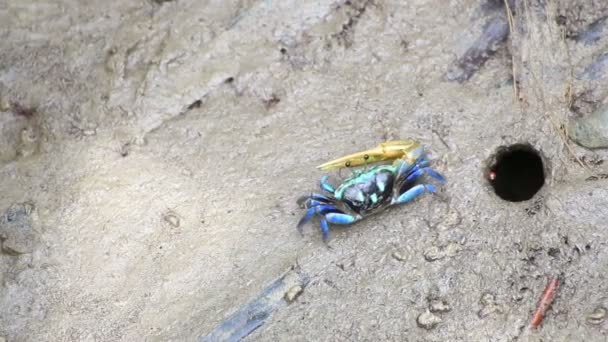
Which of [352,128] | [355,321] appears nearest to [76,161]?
[352,128]

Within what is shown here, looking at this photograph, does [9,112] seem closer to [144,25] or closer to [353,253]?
[144,25]

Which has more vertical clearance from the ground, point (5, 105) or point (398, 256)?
point (5, 105)

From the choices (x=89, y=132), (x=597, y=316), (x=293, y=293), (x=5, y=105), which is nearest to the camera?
(x=597, y=316)

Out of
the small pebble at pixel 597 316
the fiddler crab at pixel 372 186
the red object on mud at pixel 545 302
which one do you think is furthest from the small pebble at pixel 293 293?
the small pebble at pixel 597 316

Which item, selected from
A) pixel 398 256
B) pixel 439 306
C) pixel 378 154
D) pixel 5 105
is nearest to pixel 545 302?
pixel 439 306

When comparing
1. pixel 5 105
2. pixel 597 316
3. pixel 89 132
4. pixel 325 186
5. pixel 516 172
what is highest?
pixel 5 105

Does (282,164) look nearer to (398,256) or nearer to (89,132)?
(398,256)
